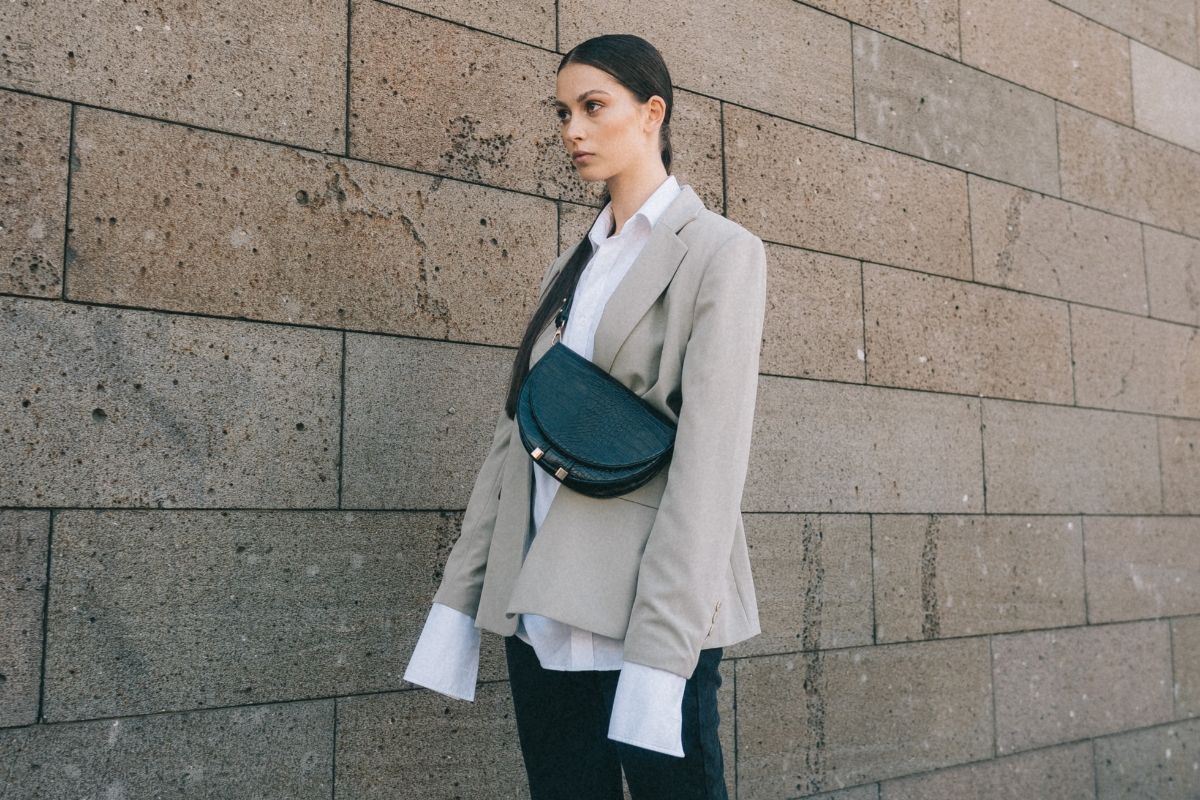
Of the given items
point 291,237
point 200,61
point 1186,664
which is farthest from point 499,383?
point 1186,664

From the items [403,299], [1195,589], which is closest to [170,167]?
[403,299]

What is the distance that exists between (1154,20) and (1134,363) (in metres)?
1.93

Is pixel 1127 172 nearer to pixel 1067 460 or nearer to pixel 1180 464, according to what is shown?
pixel 1180 464

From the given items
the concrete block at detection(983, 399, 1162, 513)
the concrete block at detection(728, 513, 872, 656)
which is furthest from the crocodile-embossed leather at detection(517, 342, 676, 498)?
the concrete block at detection(983, 399, 1162, 513)

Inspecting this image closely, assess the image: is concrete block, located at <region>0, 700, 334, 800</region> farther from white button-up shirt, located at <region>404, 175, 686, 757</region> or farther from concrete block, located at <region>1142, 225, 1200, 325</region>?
concrete block, located at <region>1142, 225, 1200, 325</region>

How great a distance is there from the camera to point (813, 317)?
4004 millimetres

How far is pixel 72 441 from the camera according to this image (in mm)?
2562

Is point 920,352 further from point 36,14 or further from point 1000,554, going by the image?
point 36,14

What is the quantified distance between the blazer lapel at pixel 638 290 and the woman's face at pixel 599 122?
7.7 inches

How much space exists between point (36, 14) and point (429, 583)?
1786 millimetres

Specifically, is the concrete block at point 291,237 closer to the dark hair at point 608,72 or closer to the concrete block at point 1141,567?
the dark hair at point 608,72

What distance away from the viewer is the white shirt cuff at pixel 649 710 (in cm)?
175

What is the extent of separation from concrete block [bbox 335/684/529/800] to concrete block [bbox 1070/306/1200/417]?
319cm

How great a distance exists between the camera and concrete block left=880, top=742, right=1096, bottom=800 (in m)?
4.09
